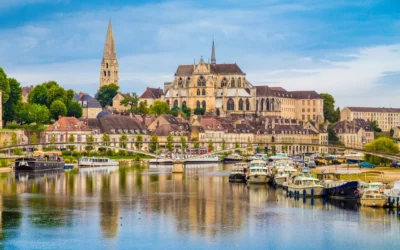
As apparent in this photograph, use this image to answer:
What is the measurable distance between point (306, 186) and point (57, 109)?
67067mm

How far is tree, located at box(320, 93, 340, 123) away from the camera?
187 m

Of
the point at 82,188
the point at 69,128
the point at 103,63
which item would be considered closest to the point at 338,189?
the point at 82,188

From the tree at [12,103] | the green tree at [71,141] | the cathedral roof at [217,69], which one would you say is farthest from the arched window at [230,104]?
the green tree at [71,141]

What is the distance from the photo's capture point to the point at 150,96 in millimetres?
176250

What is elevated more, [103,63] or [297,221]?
[103,63]

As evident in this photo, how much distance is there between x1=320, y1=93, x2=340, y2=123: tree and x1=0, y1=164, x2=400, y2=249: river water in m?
119

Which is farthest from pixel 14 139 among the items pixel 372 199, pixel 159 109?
pixel 372 199

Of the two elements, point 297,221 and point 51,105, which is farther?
point 51,105

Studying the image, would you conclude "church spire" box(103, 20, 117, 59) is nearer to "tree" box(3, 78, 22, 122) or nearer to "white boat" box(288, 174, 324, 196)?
"tree" box(3, 78, 22, 122)

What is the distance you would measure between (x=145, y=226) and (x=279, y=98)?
420 feet

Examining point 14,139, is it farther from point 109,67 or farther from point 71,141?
point 109,67

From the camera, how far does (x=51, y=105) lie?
407 feet

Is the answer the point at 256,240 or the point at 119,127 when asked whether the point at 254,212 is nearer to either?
the point at 256,240

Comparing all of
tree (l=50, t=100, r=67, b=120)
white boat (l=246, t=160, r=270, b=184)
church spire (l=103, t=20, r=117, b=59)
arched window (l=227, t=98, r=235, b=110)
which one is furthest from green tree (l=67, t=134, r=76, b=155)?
church spire (l=103, t=20, r=117, b=59)
